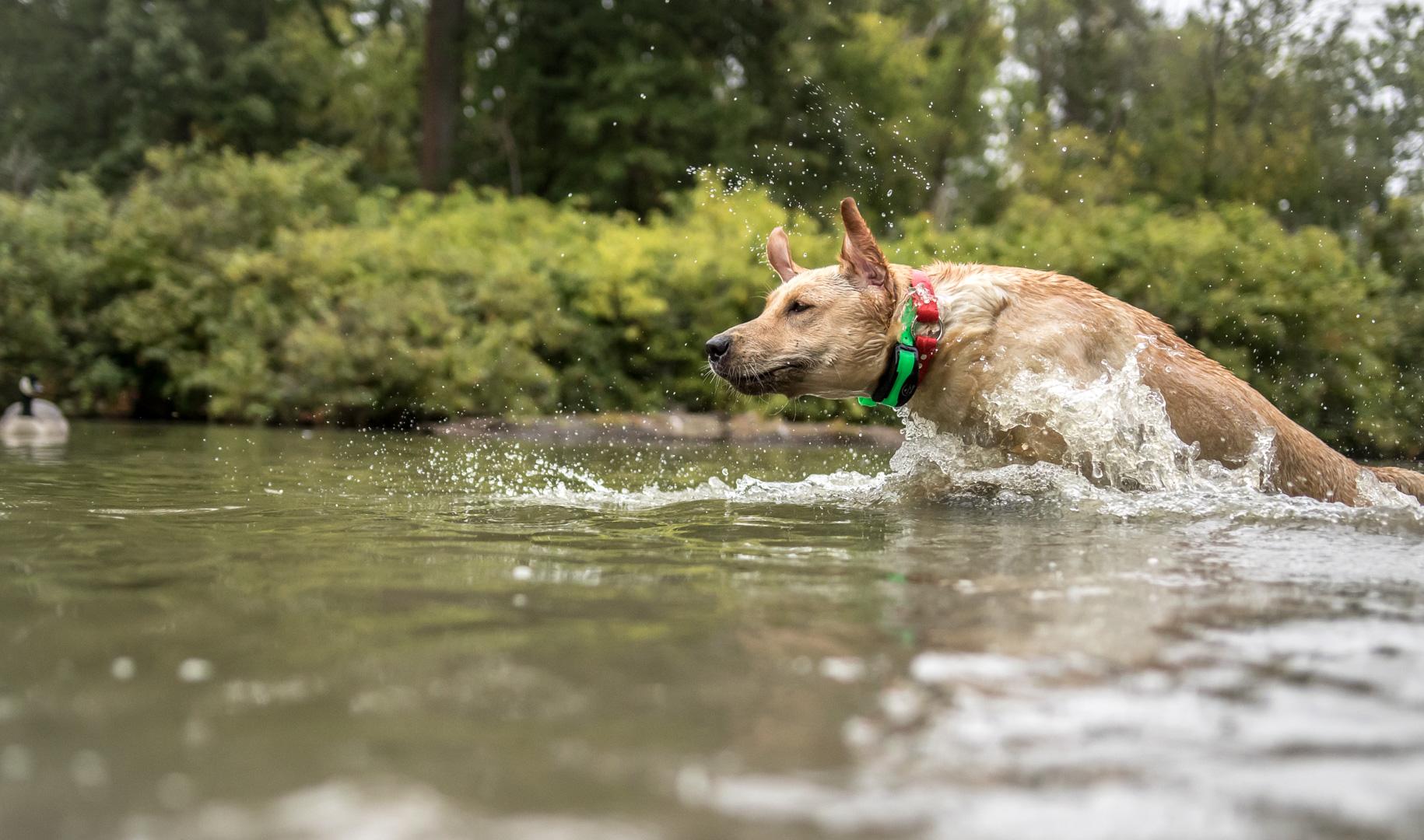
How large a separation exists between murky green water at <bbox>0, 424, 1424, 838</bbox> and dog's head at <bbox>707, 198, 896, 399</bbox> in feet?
4.27

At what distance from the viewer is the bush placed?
13.6 metres

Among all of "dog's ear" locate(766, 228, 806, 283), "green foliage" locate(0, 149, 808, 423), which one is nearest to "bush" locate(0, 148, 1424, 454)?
"green foliage" locate(0, 149, 808, 423)

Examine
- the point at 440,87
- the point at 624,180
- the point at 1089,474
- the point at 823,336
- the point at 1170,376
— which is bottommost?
the point at 1089,474

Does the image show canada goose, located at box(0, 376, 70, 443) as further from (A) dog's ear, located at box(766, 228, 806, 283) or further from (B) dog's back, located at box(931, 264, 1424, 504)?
(B) dog's back, located at box(931, 264, 1424, 504)

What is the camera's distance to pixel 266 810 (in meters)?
1.75

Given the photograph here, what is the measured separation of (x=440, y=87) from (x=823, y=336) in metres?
23.6

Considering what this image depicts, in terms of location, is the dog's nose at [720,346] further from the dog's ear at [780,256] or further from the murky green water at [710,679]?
the murky green water at [710,679]

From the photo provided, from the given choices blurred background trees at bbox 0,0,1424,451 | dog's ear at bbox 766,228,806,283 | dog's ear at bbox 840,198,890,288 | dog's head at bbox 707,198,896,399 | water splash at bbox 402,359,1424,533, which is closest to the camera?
water splash at bbox 402,359,1424,533

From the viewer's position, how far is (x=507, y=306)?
1408 cm

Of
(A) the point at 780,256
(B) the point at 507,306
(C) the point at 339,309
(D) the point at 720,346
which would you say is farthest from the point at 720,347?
(C) the point at 339,309

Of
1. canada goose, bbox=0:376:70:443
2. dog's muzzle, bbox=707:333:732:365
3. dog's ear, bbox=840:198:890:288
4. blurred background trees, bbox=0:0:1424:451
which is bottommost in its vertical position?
canada goose, bbox=0:376:70:443

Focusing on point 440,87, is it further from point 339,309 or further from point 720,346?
point 720,346

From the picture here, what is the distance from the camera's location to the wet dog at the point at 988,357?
5.59 metres

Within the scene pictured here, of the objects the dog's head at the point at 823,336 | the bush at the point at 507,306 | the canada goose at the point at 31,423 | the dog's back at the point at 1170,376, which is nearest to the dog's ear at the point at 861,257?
the dog's head at the point at 823,336
